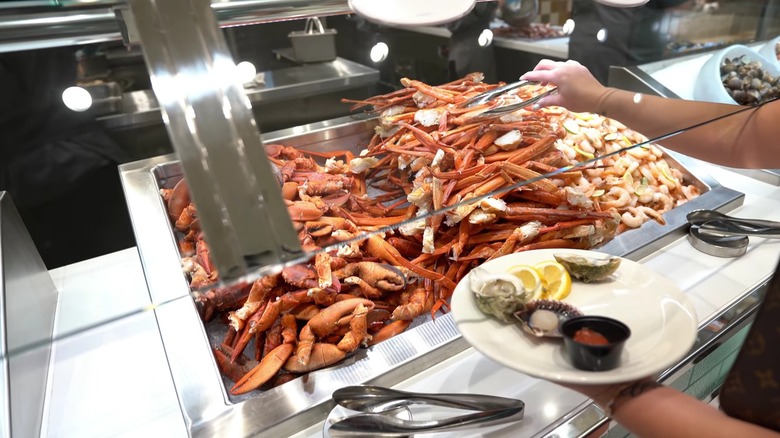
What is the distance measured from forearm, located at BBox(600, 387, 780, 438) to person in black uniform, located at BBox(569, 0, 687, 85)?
0.99m

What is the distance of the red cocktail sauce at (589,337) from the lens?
0.69m

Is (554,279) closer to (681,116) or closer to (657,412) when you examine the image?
(657,412)

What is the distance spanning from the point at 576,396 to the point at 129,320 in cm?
86

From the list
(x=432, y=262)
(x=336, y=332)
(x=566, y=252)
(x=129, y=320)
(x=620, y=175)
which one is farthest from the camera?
(x=620, y=175)

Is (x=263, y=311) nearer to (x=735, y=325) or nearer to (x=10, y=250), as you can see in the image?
(x=10, y=250)

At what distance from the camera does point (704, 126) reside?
107cm

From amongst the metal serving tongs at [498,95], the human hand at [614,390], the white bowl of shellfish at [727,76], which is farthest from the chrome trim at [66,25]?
the white bowl of shellfish at [727,76]

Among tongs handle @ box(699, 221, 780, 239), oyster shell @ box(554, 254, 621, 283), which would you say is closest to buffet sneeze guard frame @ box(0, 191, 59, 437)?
oyster shell @ box(554, 254, 621, 283)

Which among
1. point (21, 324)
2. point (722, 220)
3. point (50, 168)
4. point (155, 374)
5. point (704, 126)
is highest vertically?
point (704, 126)

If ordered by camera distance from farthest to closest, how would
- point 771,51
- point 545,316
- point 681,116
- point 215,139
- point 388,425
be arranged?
point 771,51 < point 681,116 < point 388,425 < point 545,316 < point 215,139

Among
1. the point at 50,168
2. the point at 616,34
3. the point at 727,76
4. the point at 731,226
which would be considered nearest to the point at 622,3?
the point at 616,34

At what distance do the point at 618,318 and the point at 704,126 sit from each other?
59 cm

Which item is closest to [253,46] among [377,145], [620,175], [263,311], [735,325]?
[377,145]

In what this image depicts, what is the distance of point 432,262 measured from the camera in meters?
1.19
